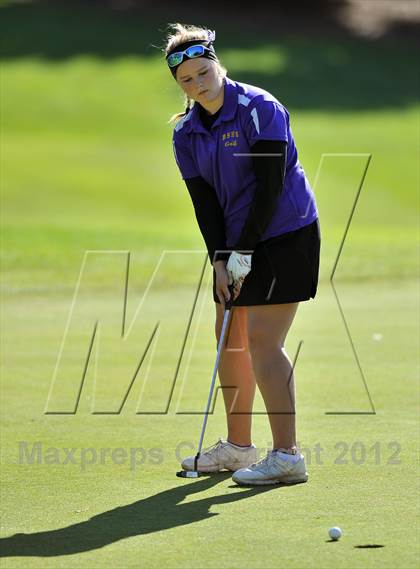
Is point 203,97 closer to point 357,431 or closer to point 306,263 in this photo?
point 306,263

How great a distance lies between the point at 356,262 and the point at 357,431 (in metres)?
8.46

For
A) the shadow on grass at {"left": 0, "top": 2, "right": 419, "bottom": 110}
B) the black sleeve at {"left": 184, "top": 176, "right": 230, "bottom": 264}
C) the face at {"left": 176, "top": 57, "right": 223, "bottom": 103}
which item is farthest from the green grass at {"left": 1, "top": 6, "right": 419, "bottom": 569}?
the shadow on grass at {"left": 0, "top": 2, "right": 419, "bottom": 110}

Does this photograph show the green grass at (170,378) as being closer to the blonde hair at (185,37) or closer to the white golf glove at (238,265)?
the white golf glove at (238,265)

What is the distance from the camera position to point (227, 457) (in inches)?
221

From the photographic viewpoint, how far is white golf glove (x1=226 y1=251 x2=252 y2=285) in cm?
523

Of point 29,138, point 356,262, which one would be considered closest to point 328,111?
point 29,138

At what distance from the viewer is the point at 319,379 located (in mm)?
7891

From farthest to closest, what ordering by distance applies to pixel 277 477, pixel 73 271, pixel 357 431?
pixel 73 271
pixel 357 431
pixel 277 477

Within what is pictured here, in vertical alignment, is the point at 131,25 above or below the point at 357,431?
above

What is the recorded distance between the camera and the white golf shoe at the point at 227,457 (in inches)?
219

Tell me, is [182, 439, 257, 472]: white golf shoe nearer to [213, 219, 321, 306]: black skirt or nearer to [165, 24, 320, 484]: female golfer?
[165, 24, 320, 484]: female golfer

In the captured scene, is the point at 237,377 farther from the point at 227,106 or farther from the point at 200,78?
the point at 200,78

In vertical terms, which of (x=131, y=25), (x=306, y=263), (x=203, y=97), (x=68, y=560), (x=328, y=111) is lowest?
(x=68, y=560)

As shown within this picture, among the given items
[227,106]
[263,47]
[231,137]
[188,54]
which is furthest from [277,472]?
[263,47]
